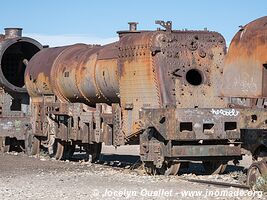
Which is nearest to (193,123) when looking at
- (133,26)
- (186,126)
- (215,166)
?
(186,126)

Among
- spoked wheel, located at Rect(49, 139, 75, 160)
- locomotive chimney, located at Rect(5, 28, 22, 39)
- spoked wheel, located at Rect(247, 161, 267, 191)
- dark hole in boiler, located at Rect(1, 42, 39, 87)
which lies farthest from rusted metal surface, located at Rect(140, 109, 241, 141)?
dark hole in boiler, located at Rect(1, 42, 39, 87)

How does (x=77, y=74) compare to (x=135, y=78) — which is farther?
(x=77, y=74)

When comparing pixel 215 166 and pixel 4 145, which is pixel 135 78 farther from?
pixel 4 145

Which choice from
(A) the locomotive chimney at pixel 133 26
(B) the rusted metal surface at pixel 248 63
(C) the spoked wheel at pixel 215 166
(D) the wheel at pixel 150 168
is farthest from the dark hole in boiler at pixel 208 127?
(A) the locomotive chimney at pixel 133 26

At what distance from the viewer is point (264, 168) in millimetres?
10883

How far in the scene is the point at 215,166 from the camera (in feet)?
49.7

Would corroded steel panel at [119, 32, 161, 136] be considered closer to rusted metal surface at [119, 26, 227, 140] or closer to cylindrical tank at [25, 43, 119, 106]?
rusted metal surface at [119, 26, 227, 140]

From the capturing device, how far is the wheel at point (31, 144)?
21.0 m

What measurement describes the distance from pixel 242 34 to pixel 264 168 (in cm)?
227

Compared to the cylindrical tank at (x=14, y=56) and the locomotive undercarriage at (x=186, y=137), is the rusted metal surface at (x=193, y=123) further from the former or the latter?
the cylindrical tank at (x=14, y=56)

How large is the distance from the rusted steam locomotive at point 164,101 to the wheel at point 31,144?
3.24 m

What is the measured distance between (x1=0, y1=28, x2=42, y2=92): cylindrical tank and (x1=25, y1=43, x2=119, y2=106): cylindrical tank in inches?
43.1

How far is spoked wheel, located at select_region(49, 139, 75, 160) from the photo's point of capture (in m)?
19.9

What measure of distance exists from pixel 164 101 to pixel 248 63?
4.83 metres
